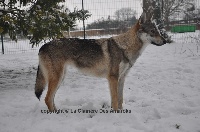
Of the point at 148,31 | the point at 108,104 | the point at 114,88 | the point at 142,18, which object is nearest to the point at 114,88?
the point at 114,88

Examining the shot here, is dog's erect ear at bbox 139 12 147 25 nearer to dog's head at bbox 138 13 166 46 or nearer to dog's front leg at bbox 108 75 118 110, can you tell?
dog's head at bbox 138 13 166 46

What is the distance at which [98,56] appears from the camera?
11.8 ft

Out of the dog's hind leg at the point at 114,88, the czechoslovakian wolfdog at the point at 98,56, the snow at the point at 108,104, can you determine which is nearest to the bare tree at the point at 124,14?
the snow at the point at 108,104

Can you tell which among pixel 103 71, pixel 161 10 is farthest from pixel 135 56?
pixel 161 10

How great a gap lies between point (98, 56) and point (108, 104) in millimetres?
888

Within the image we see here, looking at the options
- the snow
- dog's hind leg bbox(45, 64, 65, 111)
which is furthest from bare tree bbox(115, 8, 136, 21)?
dog's hind leg bbox(45, 64, 65, 111)

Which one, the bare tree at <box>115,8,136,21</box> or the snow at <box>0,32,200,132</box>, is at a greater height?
the bare tree at <box>115,8,136,21</box>

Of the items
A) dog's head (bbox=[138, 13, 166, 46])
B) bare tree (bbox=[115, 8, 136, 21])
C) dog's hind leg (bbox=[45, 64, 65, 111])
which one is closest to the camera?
dog's hind leg (bbox=[45, 64, 65, 111])

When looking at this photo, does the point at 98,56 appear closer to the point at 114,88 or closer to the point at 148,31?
the point at 114,88

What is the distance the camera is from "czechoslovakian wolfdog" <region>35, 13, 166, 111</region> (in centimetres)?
348

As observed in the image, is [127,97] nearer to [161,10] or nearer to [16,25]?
[16,25]

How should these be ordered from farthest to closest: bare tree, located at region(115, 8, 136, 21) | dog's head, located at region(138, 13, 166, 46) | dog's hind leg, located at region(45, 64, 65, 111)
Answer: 1. bare tree, located at region(115, 8, 136, 21)
2. dog's head, located at region(138, 13, 166, 46)
3. dog's hind leg, located at region(45, 64, 65, 111)

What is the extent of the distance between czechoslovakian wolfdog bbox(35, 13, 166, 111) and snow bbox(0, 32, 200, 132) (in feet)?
1.16

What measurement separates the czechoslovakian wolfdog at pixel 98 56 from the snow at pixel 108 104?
1.16 feet
